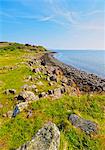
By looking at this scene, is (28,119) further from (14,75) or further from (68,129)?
(14,75)

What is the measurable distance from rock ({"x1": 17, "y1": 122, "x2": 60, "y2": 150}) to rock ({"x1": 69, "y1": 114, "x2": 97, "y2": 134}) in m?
2.33

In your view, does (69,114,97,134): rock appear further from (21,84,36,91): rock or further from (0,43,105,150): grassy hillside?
(21,84,36,91): rock

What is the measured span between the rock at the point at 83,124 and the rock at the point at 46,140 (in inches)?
91.6

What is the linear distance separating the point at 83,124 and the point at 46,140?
416 centimetres

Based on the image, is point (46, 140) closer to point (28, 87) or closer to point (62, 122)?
point (62, 122)

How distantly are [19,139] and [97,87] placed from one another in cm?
4238

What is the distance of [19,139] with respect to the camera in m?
20.5

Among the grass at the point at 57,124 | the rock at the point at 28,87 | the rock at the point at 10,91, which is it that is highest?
the grass at the point at 57,124

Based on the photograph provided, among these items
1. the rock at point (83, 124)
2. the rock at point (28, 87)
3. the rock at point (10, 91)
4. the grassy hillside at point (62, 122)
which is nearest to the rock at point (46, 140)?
the grassy hillside at point (62, 122)

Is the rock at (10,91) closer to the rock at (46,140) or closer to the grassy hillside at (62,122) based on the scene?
the grassy hillside at (62,122)

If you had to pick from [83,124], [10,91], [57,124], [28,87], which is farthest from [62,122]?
[28,87]

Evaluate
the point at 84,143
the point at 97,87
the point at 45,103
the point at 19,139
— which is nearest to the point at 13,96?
the point at 45,103

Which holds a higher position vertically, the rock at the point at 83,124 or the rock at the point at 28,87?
the rock at the point at 83,124

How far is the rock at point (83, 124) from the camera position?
67.2 ft
